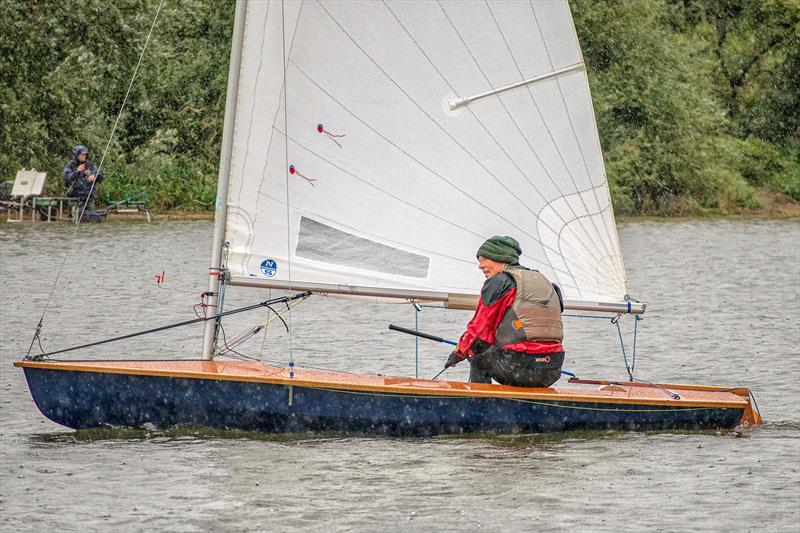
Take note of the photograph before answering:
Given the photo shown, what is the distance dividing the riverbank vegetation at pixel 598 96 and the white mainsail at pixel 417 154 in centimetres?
2393

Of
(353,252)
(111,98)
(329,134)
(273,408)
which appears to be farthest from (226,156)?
(111,98)

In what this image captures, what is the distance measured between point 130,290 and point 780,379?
981 cm

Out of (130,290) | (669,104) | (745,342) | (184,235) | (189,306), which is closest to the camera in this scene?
(745,342)

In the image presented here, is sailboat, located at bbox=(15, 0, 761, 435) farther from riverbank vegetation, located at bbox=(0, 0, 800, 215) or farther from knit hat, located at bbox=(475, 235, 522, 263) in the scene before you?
riverbank vegetation, located at bbox=(0, 0, 800, 215)

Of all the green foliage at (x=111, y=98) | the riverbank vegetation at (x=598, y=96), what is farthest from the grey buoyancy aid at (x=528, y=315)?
the riverbank vegetation at (x=598, y=96)

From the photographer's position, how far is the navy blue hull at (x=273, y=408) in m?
10.1

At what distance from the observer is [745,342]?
54.7 ft

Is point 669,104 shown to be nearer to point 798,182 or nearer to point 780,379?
point 798,182

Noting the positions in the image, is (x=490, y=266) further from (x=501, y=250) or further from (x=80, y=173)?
(x=80, y=173)

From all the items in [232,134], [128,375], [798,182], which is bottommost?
[128,375]

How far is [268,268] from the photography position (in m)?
10.7

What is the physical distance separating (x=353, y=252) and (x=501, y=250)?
3.73 ft

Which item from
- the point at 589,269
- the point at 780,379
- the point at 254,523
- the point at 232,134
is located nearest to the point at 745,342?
the point at 780,379

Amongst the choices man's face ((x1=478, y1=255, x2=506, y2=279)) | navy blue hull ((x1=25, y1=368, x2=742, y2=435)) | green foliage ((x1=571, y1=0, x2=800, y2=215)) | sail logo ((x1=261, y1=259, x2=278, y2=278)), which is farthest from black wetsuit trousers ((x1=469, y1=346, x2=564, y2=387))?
green foliage ((x1=571, y1=0, x2=800, y2=215))
